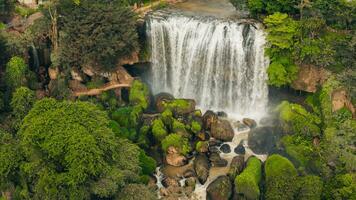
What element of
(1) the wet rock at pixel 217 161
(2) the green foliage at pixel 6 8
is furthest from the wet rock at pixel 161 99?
(2) the green foliage at pixel 6 8

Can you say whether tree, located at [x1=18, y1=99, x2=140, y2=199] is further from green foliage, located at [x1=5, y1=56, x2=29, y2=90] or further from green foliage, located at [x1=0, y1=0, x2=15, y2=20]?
green foliage, located at [x1=0, y1=0, x2=15, y2=20]

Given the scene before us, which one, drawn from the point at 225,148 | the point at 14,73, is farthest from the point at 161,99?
the point at 14,73

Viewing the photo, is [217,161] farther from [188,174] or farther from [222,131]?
[222,131]

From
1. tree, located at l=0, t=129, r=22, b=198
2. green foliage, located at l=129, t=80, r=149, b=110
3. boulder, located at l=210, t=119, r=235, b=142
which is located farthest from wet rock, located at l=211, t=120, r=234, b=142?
tree, located at l=0, t=129, r=22, b=198

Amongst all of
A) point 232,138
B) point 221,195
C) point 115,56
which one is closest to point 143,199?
point 221,195

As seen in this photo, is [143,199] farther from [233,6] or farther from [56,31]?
[233,6]

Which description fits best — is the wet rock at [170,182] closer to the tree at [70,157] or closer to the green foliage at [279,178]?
the tree at [70,157]

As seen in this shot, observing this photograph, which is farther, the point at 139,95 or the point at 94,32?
the point at 139,95

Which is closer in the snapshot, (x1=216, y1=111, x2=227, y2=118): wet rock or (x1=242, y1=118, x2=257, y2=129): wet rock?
(x1=242, y1=118, x2=257, y2=129): wet rock
